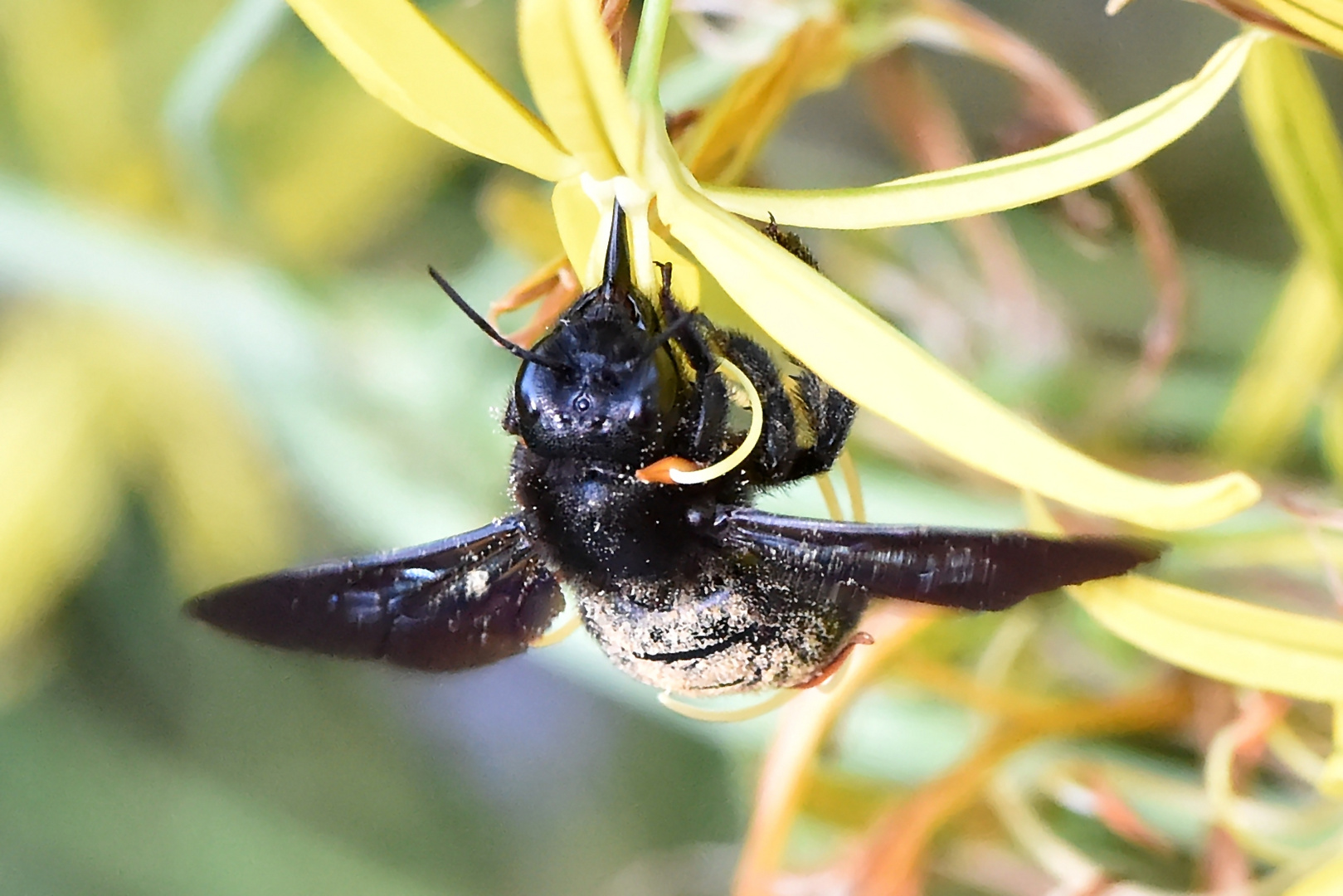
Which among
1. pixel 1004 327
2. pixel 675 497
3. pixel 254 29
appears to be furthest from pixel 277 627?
pixel 1004 327

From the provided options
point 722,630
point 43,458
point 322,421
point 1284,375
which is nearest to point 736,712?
point 722,630

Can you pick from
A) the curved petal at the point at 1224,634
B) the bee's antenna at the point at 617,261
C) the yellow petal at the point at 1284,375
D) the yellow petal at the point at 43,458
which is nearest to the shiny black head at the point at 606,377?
the bee's antenna at the point at 617,261

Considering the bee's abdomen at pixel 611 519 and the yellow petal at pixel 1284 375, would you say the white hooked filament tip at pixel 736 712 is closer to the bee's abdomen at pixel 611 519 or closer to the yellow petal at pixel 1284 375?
the bee's abdomen at pixel 611 519

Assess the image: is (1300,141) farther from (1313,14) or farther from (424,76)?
(424,76)

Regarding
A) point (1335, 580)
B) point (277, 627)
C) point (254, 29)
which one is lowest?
point (277, 627)

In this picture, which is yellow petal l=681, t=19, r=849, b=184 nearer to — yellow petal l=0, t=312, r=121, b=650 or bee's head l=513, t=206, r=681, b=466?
bee's head l=513, t=206, r=681, b=466

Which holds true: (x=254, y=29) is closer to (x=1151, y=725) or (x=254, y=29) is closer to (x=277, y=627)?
(x=277, y=627)
